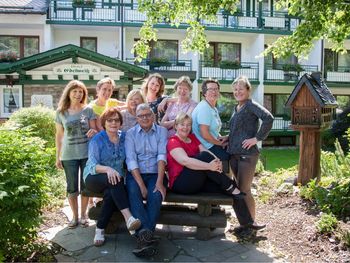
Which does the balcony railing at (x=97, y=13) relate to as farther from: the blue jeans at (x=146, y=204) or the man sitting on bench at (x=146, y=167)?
the blue jeans at (x=146, y=204)

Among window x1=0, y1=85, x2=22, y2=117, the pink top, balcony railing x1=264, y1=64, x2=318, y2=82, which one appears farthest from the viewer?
balcony railing x1=264, y1=64, x2=318, y2=82

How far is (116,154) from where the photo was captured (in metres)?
4.55

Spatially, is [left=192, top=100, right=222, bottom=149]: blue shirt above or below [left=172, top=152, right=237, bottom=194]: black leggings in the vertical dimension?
above

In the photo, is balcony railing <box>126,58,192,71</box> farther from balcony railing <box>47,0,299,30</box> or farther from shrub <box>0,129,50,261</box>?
shrub <box>0,129,50,261</box>

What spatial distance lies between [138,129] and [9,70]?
45.3ft

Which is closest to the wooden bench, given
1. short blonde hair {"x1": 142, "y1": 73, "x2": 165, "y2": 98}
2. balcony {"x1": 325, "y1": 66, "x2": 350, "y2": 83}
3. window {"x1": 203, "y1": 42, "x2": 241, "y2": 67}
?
short blonde hair {"x1": 142, "y1": 73, "x2": 165, "y2": 98}

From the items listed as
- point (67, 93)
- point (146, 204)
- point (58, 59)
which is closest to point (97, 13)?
point (58, 59)

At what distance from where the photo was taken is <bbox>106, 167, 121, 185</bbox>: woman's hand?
4.28 metres

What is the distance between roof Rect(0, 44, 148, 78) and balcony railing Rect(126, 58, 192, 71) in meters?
3.79

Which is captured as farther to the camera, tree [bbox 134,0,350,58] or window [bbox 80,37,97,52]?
window [bbox 80,37,97,52]

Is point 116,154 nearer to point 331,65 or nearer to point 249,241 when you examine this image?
point 249,241

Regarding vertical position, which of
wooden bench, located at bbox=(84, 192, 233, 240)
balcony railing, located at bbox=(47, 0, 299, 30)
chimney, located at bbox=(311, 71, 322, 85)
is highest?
balcony railing, located at bbox=(47, 0, 299, 30)

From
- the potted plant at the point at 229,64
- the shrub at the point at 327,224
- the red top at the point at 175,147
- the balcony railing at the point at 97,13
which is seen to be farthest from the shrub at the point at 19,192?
the potted plant at the point at 229,64

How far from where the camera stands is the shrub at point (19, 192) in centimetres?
368
